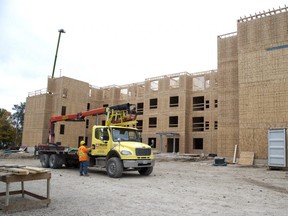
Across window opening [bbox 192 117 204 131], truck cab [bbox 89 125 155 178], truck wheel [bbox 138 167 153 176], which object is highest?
window opening [bbox 192 117 204 131]

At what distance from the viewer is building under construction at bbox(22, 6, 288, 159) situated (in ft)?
74.3

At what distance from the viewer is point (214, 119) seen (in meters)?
37.9

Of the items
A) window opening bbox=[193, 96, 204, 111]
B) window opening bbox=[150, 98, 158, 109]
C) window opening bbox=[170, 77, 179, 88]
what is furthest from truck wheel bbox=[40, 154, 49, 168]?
window opening bbox=[150, 98, 158, 109]

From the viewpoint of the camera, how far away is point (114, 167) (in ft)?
42.8

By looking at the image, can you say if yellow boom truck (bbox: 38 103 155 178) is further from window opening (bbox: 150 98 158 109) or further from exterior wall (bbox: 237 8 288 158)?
window opening (bbox: 150 98 158 109)

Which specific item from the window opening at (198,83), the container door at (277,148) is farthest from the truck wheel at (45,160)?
the window opening at (198,83)

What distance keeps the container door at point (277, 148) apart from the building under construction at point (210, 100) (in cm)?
187

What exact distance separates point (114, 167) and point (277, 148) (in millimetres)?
12790

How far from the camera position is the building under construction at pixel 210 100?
74.3ft

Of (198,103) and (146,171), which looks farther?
(198,103)

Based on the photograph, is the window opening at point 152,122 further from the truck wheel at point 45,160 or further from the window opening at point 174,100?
the truck wheel at point 45,160

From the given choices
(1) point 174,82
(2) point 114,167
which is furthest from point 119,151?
(1) point 174,82

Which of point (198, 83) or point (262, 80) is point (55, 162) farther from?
point (198, 83)

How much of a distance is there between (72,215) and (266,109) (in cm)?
2003
